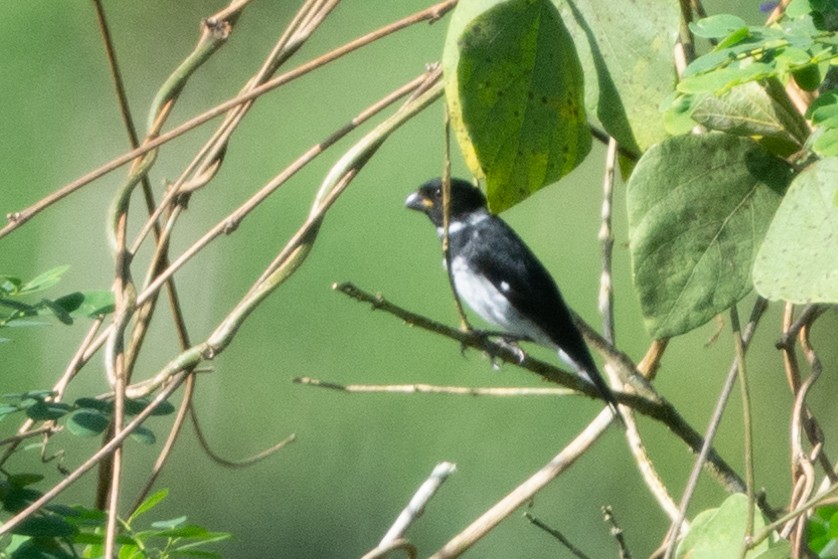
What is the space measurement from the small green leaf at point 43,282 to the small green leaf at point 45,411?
21 centimetres

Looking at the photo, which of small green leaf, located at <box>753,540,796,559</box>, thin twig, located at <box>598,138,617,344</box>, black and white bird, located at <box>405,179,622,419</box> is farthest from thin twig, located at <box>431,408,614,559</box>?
black and white bird, located at <box>405,179,622,419</box>

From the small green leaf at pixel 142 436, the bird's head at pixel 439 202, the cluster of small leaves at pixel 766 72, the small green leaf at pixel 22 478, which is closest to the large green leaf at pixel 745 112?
the cluster of small leaves at pixel 766 72

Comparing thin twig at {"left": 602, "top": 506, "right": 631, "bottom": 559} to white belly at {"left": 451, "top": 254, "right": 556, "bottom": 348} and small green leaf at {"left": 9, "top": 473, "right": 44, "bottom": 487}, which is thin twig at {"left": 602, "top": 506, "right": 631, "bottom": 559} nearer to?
small green leaf at {"left": 9, "top": 473, "right": 44, "bottom": 487}

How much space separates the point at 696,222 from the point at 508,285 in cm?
230

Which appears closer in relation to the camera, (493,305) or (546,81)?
(546,81)

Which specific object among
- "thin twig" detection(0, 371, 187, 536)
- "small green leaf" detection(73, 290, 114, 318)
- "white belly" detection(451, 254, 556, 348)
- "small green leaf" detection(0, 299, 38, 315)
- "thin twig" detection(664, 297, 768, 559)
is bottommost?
"white belly" detection(451, 254, 556, 348)

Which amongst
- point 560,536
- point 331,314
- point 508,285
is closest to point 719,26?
point 560,536

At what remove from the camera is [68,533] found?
4.47ft

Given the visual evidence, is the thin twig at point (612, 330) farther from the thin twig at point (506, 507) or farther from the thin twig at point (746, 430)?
the thin twig at point (746, 430)

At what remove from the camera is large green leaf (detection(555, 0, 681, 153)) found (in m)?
1.25

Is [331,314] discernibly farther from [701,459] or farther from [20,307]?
[701,459]

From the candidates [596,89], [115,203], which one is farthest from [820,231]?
[115,203]

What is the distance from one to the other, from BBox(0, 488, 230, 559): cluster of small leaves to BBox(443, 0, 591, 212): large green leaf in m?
0.56

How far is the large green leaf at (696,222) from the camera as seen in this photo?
1.18 meters
